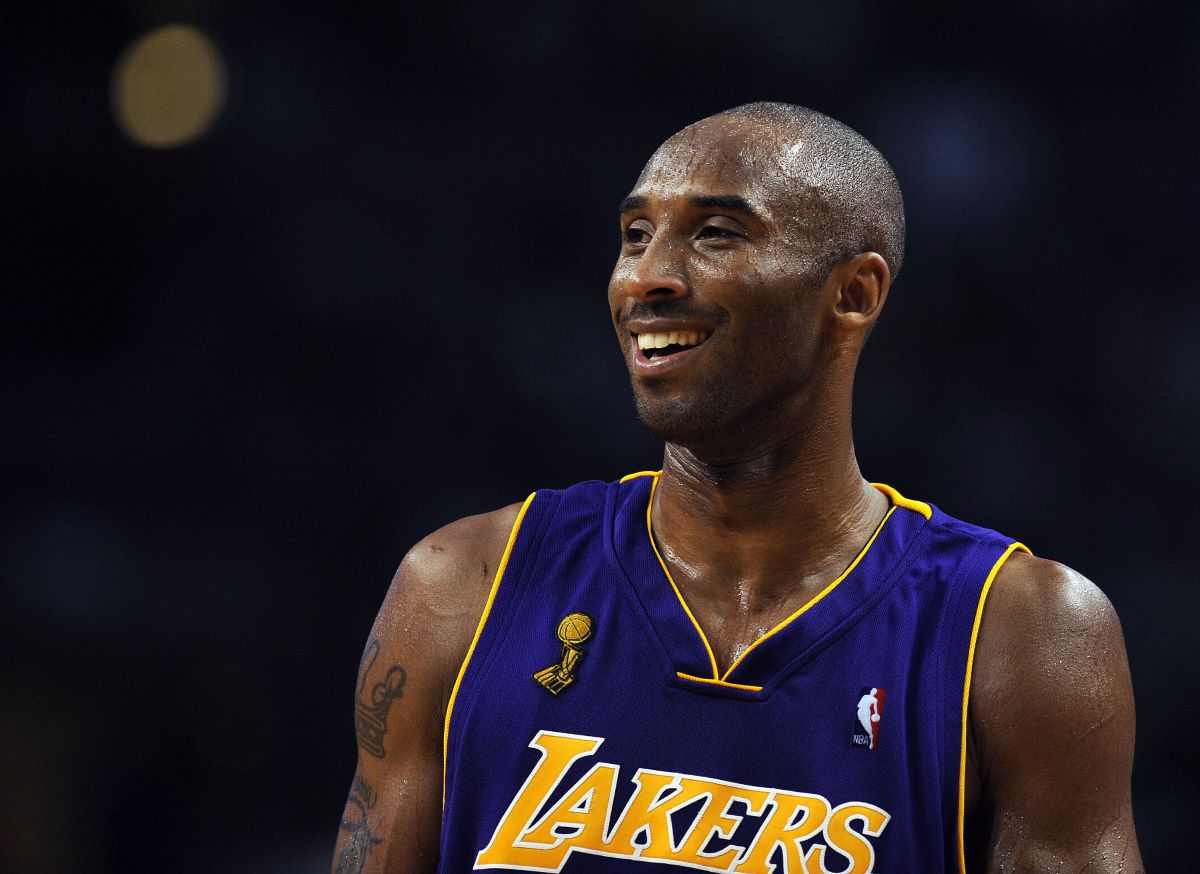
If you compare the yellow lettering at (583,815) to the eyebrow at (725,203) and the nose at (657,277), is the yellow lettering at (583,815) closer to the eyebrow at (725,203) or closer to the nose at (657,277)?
the nose at (657,277)

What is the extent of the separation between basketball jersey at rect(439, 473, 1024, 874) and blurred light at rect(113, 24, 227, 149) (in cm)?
296

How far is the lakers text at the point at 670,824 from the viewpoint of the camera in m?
2.08

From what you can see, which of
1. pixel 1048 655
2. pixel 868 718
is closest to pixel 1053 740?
pixel 1048 655

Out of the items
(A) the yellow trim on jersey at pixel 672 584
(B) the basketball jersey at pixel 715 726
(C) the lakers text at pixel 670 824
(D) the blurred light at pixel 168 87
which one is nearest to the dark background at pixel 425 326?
(D) the blurred light at pixel 168 87

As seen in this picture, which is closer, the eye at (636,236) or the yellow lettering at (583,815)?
the yellow lettering at (583,815)

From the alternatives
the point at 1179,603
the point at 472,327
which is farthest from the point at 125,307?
the point at 1179,603

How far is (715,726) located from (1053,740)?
465 mm

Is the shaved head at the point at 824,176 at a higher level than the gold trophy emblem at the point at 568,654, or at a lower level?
higher

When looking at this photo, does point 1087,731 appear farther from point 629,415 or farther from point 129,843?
point 129,843

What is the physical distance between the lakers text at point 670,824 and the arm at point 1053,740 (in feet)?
0.56

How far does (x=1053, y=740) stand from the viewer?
2.07m

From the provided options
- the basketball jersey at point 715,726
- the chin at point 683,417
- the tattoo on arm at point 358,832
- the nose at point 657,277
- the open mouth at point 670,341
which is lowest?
the tattoo on arm at point 358,832

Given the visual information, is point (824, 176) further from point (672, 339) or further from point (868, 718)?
point (868, 718)

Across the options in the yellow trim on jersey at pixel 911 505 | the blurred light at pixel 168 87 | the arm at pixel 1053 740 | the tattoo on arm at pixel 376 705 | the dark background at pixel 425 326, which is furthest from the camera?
the blurred light at pixel 168 87
